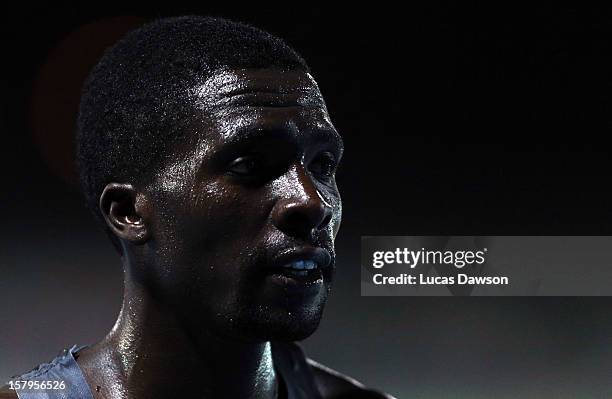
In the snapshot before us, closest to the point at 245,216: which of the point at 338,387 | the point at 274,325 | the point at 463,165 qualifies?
the point at 274,325

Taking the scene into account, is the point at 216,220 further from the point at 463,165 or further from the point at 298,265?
the point at 463,165

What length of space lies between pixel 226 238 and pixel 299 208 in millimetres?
137

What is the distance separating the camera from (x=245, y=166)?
1537 mm

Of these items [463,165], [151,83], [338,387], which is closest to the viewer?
[151,83]

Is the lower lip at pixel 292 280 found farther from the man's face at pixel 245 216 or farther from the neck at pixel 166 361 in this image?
the neck at pixel 166 361

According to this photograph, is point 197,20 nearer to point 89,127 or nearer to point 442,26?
point 89,127

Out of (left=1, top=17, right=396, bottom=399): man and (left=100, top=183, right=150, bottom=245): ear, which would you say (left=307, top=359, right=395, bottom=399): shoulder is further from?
(left=100, top=183, right=150, bottom=245): ear

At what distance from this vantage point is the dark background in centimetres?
274

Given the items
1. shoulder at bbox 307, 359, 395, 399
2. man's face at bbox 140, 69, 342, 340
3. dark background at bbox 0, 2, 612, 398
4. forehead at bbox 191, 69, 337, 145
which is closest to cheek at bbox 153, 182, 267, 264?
man's face at bbox 140, 69, 342, 340

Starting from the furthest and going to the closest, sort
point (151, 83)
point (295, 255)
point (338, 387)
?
point (338, 387) → point (151, 83) → point (295, 255)

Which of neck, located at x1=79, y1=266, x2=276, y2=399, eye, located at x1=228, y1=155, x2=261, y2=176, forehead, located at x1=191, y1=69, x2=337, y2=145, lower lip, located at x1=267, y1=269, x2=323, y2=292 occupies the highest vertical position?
forehead, located at x1=191, y1=69, x2=337, y2=145

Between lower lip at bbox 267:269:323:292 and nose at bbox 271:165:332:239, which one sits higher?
nose at bbox 271:165:332:239

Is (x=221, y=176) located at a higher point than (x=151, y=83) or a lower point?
lower

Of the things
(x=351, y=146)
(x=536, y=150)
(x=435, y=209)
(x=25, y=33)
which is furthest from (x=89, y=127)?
(x=536, y=150)
